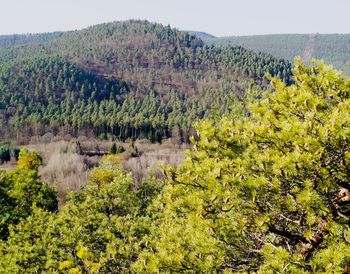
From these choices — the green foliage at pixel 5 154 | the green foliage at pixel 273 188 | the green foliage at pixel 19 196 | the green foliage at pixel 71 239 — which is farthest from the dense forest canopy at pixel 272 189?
the green foliage at pixel 5 154

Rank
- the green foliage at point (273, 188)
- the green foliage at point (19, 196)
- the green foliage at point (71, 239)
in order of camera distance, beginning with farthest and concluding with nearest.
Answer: the green foliage at point (19, 196), the green foliage at point (71, 239), the green foliage at point (273, 188)

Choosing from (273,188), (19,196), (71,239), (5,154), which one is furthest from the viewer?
(5,154)

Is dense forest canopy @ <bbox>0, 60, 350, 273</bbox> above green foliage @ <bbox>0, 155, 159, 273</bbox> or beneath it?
above

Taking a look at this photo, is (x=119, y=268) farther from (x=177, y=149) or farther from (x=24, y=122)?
(x=24, y=122)

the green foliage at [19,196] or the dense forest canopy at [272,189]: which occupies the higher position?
the dense forest canopy at [272,189]

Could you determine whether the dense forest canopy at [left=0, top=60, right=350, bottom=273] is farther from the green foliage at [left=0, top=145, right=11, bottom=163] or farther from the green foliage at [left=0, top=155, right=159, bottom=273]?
the green foliage at [left=0, top=145, right=11, bottom=163]

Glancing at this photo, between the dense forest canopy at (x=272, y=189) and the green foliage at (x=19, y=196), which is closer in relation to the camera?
the dense forest canopy at (x=272, y=189)

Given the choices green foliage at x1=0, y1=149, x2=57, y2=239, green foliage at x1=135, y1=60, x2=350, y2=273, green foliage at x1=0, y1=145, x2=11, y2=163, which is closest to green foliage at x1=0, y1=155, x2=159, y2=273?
green foliage at x1=135, y1=60, x2=350, y2=273

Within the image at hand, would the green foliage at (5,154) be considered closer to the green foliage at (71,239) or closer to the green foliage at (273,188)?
the green foliage at (71,239)

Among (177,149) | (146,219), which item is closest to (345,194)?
(146,219)

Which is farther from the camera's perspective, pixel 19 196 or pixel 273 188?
pixel 19 196

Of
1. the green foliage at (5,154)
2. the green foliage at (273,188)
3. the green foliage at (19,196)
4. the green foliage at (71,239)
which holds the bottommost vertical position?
the green foliage at (5,154)

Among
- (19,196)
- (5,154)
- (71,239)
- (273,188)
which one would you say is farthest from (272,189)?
(5,154)

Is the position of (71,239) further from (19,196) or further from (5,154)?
(5,154)
